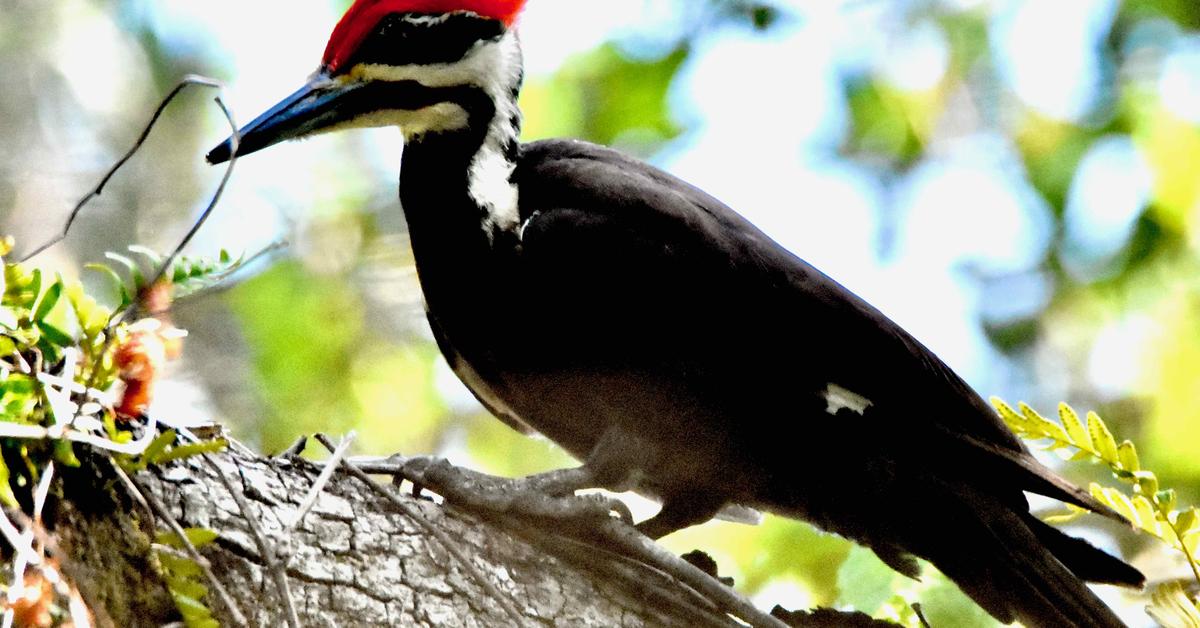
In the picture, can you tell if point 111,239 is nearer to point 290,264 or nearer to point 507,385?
point 290,264

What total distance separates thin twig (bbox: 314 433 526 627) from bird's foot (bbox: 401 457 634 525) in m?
0.14

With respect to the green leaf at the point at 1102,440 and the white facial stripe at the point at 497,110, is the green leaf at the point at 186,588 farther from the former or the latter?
the green leaf at the point at 1102,440

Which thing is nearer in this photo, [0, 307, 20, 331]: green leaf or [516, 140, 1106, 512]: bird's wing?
[0, 307, 20, 331]: green leaf

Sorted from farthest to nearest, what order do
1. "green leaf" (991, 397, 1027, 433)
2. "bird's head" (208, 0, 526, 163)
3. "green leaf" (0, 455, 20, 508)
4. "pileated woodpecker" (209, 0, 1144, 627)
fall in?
"bird's head" (208, 0, 526, 163) < "pileated woodpecker" (209, 0, 1144, 627) < "green leaf" (991, 397, 1027, 433) < "green leaf" (0, 455, 20, 508)

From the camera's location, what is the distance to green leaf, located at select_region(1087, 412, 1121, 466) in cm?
195

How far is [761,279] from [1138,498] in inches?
30.8

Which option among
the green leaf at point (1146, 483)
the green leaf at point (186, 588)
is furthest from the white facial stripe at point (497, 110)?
the green leaf at point (1146, 483)

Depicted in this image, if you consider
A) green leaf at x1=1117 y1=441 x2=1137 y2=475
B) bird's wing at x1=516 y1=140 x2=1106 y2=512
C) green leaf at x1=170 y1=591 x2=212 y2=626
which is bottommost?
green leaf at x1=170 y1=591 x2=212 y2=626

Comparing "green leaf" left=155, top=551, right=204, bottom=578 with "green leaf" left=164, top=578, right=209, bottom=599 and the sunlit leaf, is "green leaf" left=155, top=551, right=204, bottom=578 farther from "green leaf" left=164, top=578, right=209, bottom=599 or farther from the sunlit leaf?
the sunlit leaf

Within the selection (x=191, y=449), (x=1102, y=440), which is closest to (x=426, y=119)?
(x=191, y=449)

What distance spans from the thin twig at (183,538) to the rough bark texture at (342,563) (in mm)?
15

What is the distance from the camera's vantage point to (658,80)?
4.86m

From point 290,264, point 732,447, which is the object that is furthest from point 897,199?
point 732,447

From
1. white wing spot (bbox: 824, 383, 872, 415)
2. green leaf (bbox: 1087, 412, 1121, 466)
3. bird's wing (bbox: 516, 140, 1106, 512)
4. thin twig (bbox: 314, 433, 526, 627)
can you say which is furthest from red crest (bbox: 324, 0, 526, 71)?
green leaf (bbox: 1087, 412, 1121, 466)
